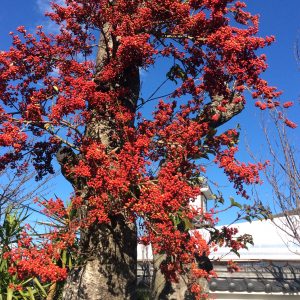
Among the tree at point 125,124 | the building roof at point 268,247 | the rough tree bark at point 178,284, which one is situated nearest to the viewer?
the tree at point 125,124

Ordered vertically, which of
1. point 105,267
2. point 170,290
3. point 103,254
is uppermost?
point 103,254

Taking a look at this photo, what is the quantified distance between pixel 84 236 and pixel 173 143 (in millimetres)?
1218

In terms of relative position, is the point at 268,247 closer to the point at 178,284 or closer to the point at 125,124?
the point at 178,284

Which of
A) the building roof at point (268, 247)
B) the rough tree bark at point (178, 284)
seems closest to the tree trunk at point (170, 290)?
the rough tree bark at point (178, 284)

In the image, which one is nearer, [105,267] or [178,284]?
[105,267]

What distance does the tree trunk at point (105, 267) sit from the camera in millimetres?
3766

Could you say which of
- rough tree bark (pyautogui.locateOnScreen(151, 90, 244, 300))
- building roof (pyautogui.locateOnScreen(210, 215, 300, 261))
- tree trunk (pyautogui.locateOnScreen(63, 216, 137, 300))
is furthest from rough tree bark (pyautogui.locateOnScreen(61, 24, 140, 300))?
building roof (pyautogui.locateOnScreen(210, 215, 300, 261))

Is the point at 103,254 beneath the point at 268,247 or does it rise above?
beneath

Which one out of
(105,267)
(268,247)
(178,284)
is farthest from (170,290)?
(268,247)

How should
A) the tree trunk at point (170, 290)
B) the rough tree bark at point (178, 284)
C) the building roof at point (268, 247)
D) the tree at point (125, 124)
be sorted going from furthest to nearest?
the building roof at point (268, 247) < the tree trunk at point (170, 290) < the rough tree bark at point (178, 284) < the tree at point (125, 124)

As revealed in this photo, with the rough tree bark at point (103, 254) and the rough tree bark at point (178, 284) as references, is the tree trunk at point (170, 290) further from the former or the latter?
the rough tree bark at point (103, 254)

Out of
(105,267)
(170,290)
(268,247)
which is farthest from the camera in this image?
(268,247)

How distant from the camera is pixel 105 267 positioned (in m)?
3.82

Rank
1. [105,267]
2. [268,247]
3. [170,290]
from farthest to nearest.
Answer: [268,247]
[170,290]
[105,267]
